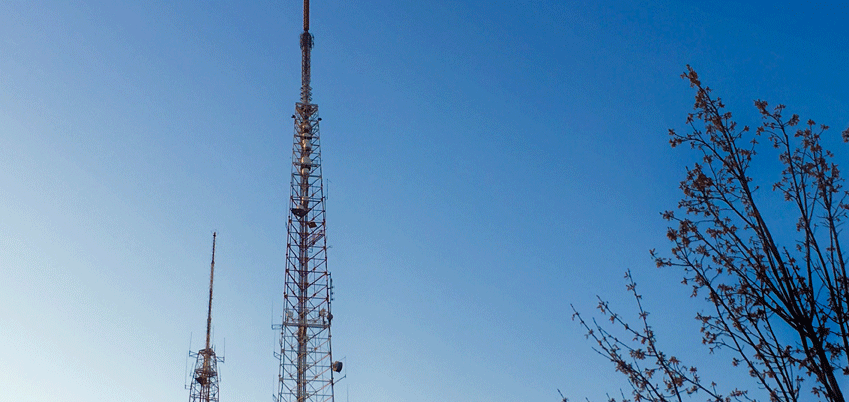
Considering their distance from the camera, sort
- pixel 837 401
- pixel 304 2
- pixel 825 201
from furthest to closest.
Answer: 1. pixel 304 2
2. pixel 825 201
3. pixel 837 401

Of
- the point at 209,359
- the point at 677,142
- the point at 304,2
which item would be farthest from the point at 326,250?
the point at 677,142

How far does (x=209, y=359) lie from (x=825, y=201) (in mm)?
59398

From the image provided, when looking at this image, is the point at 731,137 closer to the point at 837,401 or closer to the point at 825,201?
the point at 825,201

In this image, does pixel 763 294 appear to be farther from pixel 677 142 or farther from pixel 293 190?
pixel 293 190

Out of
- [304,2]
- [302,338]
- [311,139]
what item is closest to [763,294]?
[302,338]

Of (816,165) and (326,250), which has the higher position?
(326,250)

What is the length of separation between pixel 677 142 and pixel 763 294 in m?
2.01

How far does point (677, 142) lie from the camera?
9742mm

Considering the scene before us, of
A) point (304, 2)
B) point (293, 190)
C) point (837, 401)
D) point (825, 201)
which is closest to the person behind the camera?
point (837, 401)

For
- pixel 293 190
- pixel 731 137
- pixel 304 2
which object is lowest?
pixel 731 137

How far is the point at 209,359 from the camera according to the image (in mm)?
63375

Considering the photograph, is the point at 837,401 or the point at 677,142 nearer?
the point at 837,401

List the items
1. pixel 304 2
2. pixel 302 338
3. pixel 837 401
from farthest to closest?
pixel 304 2 < pixel 302 338 < pixel 837 401

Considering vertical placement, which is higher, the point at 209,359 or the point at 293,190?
the point at 293,190
